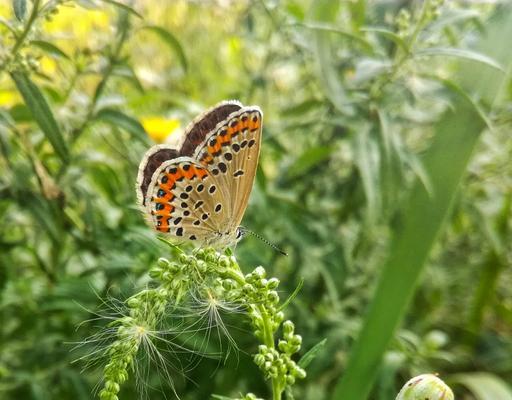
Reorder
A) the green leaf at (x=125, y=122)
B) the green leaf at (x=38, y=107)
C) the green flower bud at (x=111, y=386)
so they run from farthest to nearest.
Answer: the green leaf at (x=125, y=122) < the green leaf at (x=38, y=107) < the green flower bud at (x=111, y=386)

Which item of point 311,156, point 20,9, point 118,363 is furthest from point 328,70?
point 118,363

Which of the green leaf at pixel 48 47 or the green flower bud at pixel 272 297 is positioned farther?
the green leaf at pixel 48 47

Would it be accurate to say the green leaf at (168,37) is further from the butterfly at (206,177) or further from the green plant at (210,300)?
the green plant at (210,300)

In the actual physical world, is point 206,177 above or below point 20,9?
below

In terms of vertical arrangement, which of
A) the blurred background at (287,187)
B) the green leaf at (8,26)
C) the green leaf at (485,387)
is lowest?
the green leaf at (485,387)

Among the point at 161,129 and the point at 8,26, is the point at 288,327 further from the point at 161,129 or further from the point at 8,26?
the point at 161,129

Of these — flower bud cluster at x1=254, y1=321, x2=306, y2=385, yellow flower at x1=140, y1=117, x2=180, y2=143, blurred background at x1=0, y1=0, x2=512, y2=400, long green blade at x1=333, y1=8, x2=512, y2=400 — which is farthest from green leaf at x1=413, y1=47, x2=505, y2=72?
flower bud cluster at x1=254, y1=321, x2=306, y2=385

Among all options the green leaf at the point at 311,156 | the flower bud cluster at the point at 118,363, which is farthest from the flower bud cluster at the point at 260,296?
the green leaf at the point at 311,156
